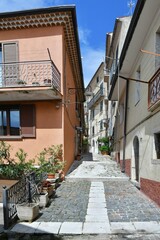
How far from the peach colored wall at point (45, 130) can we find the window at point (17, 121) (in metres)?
0.30

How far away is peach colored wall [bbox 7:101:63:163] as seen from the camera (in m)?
9.36

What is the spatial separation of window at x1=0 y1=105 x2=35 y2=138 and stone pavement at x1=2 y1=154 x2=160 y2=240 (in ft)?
11.1

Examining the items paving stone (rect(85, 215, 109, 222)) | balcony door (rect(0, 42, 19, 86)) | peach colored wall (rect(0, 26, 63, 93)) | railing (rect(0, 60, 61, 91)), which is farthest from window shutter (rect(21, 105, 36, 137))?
paving stone (rect(85, 215, 109, 222))

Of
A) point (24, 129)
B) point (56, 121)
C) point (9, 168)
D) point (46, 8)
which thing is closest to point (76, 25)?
point (46, 8)


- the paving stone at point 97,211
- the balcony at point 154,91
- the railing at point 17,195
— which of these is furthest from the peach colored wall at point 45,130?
the balcony at point 154,91

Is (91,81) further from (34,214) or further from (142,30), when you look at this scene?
(34,214)

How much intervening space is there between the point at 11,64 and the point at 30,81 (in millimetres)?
1214

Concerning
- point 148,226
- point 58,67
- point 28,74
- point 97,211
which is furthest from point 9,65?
point 148,226

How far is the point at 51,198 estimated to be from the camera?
6531 millimetres

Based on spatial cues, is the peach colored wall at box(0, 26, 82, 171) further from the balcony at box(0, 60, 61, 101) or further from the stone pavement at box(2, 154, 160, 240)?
the stone pavement at box(2, 154, 160, 240)

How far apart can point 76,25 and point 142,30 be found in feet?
12.7

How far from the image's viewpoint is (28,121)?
9.54 meters

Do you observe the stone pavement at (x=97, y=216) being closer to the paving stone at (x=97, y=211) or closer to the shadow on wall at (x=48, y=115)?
the paving stone at (x=97, y=211)

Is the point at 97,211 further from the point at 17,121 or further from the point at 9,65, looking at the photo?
the point at 9,65
